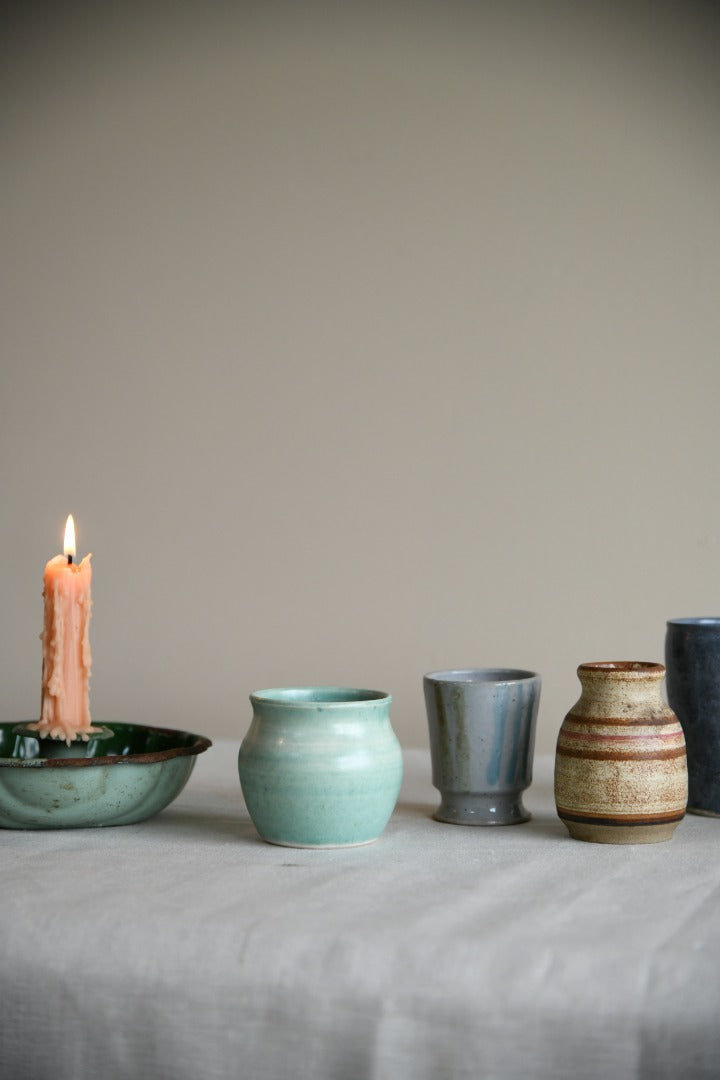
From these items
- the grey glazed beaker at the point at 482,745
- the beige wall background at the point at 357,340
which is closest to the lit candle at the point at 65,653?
the grey glazed beaker at the point at 482,745

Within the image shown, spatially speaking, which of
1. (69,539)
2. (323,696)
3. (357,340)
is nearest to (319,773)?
(323,696)

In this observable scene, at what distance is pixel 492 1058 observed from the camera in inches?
19.6

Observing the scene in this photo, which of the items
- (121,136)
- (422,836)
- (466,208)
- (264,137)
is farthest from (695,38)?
(422,836)

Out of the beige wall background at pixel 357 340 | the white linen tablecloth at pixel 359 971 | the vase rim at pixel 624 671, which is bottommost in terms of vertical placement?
the white linen tablecloth at pixel 359 971

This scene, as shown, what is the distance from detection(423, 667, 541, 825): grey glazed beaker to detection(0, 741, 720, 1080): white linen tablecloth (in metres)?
0.12

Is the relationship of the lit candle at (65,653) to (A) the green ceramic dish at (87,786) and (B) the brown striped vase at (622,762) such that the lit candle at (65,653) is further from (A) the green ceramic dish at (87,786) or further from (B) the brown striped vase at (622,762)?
(B) the brown striped vase at (622,762)

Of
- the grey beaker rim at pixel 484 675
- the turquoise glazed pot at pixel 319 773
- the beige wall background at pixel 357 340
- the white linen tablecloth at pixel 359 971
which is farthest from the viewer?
the beige wall background at pixel 357 340

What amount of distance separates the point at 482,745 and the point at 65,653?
0.30 m

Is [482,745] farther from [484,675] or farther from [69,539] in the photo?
[69,539]

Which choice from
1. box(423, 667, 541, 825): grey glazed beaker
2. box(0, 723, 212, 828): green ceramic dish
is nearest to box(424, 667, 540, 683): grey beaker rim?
box(423, 667, 541, 825): grey glazed beaker

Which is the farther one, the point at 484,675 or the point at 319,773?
the point at 484,675

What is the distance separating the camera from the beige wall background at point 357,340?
1.52 metres

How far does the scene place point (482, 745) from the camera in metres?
0.78

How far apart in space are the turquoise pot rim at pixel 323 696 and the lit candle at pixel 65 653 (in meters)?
0.12
